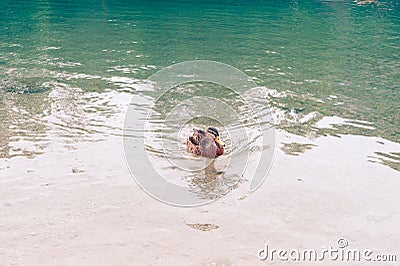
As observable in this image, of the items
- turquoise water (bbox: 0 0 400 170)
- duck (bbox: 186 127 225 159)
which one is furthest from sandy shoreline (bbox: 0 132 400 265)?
turquoise water (bbox: 0 0 400 170)

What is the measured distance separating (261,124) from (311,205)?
388cm

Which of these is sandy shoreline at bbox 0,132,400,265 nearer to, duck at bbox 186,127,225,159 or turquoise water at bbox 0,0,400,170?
duck at bbox 186,127,225,159

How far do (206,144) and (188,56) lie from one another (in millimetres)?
9905

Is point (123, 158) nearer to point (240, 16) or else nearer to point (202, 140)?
point (202, 140)

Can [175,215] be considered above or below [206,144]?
below

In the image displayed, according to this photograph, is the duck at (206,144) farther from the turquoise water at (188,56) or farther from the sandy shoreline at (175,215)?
the turquoise water at (188,56)

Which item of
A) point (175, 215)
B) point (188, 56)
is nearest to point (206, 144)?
point (175, 215)

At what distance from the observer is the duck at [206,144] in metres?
9.85

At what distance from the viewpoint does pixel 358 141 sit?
1129cm

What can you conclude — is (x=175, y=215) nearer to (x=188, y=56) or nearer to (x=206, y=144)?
(x=206, y=144)

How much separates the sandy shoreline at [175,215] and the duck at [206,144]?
1.19 metres

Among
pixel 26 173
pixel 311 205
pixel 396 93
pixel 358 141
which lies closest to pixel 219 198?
pixel 311 205

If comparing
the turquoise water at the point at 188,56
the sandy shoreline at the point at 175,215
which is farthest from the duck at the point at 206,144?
the turquoise water at the point at 188,56

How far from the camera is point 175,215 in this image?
26.3 feet
